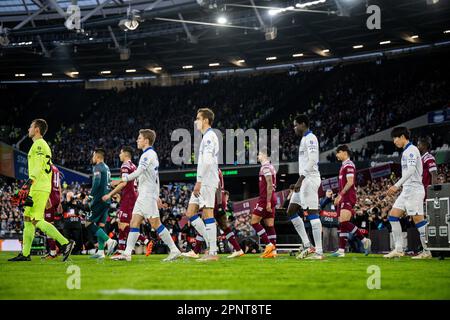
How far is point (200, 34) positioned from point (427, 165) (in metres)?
27.9

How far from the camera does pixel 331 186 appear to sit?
29.9 metres

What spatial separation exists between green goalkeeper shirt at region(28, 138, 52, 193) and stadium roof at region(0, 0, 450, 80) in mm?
22283

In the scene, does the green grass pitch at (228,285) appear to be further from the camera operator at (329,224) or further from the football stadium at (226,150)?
the camera operator at (329,224)

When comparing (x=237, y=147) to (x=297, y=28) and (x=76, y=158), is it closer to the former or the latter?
(x=297, y=28)

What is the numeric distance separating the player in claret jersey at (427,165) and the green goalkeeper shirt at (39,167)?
25.9 ft

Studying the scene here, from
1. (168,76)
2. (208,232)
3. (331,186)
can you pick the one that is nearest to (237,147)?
(331,186)

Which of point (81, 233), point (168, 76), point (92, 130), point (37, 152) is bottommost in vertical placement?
point (81, 233)

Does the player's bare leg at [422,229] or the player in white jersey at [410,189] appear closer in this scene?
the player in white jersey at [410,189]

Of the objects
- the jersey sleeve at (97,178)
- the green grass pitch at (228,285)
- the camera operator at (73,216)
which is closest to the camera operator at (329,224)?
the camera operator at (73,216)

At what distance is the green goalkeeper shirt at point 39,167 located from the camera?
469 inches

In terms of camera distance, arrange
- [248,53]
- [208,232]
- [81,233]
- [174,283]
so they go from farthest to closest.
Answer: [248,53] → [81,233] → [208,232] → [174,283]

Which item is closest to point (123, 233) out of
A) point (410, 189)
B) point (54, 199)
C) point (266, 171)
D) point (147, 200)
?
point (54, 199)

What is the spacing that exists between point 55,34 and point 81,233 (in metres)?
25.2

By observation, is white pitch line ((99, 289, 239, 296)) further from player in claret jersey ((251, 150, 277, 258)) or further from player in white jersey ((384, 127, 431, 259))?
player in claret jersey ((251, 150, 277, 258))
